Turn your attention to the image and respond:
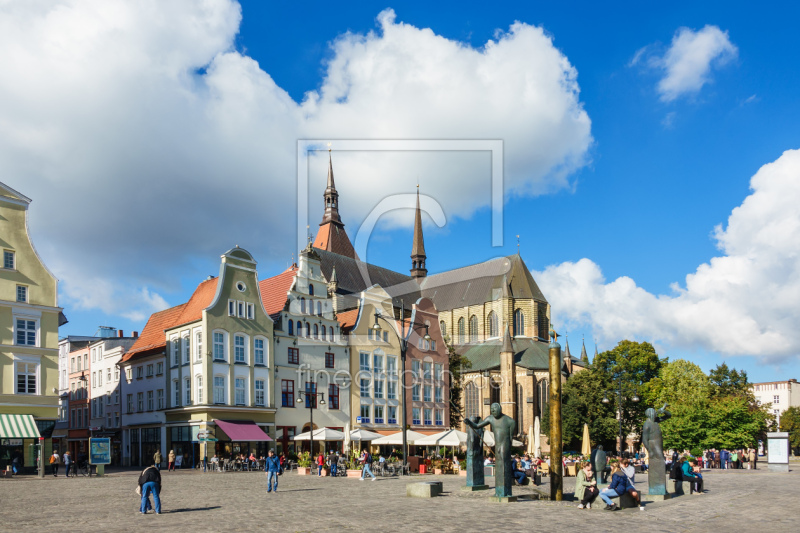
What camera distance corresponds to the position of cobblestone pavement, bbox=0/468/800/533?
49.5ft

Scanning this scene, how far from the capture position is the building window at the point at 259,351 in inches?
1953

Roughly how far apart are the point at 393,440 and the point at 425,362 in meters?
16.9

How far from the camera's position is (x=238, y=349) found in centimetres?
4834

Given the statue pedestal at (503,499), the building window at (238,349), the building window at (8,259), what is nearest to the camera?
the statue pedestal at (503,499)

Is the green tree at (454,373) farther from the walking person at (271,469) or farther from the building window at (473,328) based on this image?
the walking person at (271,469)

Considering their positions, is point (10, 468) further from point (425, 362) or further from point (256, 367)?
point (425, 362)

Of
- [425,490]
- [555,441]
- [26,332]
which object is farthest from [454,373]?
[555,441]

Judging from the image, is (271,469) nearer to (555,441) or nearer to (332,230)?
(555,441)

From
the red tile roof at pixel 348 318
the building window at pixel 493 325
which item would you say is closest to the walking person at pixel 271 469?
the red tile roof at pixel 348 318

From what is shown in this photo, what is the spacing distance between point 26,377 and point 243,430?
1286 cm

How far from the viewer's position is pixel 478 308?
98.6m

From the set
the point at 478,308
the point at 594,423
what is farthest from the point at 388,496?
the point at 478,308

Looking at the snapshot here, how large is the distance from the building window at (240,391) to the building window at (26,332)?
39.9 feet

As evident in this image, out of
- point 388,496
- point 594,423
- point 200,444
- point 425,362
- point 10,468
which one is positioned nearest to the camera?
point 388,496
